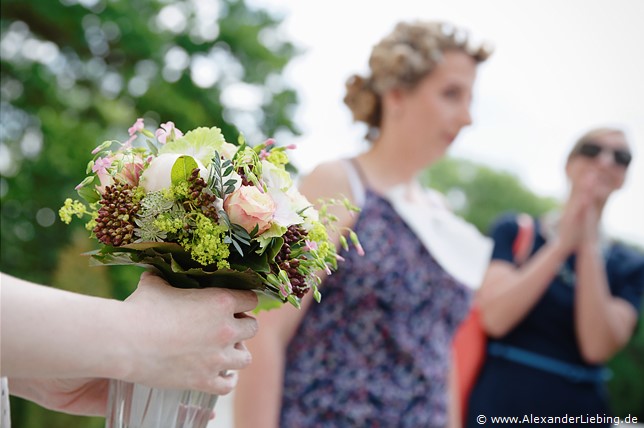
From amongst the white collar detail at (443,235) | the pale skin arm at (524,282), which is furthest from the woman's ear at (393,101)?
the pale skin arm at (524,282)

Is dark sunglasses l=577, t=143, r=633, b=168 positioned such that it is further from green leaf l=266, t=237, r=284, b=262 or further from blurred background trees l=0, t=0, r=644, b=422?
blurred background trees l=0, t=0, r=644, b=422

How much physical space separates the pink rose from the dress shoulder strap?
3.60 feet

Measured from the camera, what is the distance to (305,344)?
2312 mm

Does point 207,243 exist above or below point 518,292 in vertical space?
below

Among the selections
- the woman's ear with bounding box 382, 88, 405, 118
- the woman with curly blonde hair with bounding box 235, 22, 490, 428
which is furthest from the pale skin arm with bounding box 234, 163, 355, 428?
the woman's ear with bounding box 382, 88, 405, 118

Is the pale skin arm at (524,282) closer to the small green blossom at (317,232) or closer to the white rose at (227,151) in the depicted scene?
the small green blossom at (317,232)

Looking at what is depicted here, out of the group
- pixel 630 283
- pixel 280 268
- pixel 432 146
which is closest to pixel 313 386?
pixel 432 146

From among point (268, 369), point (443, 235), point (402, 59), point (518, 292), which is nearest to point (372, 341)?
point (268, 369)

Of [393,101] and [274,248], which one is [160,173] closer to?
[274,248]

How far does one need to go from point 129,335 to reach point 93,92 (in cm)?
745

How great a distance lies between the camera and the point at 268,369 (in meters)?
2.18

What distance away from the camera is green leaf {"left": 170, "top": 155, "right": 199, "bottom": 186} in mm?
1246

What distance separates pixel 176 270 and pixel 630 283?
97.8 inches

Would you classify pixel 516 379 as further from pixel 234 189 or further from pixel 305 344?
pixel 234 189
